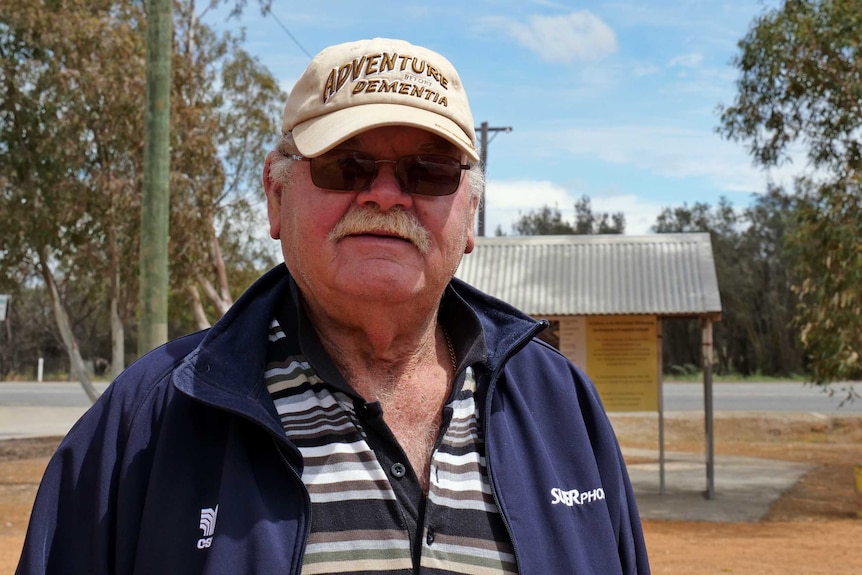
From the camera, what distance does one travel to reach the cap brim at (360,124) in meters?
2.17

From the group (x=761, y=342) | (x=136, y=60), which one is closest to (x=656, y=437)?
(x=136, y=60)

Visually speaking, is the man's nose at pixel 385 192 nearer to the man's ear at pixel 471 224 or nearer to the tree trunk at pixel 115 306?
the man's ear at pixel 471 224

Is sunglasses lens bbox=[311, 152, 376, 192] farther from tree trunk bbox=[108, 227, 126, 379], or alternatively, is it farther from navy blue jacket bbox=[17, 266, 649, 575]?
tree trunk bbox=[108, 227, 126, 379]

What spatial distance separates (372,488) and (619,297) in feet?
34.0

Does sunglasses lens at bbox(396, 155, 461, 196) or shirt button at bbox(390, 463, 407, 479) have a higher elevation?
sunglasses lens at bbox(396, 155, 461, 196)

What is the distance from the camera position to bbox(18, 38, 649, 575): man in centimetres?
195

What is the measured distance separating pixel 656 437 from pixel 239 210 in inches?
389

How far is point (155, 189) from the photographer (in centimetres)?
785

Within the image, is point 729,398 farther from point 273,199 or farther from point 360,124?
point 360,124

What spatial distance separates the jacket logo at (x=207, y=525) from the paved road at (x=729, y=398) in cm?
2258

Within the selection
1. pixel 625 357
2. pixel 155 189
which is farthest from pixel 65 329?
pixel 155 189

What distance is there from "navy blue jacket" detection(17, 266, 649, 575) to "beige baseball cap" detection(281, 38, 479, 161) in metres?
0.43

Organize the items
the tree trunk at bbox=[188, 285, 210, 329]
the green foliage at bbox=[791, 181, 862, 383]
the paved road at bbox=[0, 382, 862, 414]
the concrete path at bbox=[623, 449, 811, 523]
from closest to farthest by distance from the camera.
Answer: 1. the green foliage at bbox=[791, 181, 862, 383]
2. the concrete path at bbox=[623, 449, 811, 523]
3. the tree trunk at bbox=[188, 285, 210, 329]
4. the paved road at bbox=[0, 382, 862, 414]

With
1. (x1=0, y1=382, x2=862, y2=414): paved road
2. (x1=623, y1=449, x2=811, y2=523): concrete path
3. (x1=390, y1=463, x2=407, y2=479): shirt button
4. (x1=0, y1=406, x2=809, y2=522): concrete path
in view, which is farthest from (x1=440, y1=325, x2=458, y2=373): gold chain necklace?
(x1=0, y1=382, x2=862, y2=414): paved road
